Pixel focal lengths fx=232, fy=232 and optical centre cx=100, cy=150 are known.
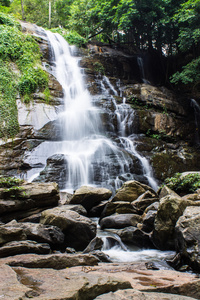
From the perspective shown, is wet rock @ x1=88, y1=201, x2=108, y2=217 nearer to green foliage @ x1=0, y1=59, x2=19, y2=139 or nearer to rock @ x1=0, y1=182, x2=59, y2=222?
rock @ x1=0, y1=182, x2=59, y2=222

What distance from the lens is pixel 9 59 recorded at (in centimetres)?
1525

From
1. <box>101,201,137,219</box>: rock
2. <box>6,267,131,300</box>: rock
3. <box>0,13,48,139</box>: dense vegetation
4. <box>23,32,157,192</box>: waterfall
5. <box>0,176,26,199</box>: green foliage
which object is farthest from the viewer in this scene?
<box>0,13,48,139</box>: dense vegetation

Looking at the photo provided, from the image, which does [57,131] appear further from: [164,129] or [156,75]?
[156,75]

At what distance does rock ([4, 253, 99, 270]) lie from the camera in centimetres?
315

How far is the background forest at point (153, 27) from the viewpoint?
16234mm

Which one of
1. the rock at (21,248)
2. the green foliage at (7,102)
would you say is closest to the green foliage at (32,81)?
the green foliage at (7,102)

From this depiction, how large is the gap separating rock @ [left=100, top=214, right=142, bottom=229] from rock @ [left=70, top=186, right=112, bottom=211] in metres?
1.14

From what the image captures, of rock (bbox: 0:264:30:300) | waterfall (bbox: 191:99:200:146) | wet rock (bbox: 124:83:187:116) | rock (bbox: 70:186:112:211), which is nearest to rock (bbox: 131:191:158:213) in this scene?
rock (bbox: 70:186:112:211)

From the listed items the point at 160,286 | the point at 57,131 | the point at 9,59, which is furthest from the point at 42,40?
the point at 160,286

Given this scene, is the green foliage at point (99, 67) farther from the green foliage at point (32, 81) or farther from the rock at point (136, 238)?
the rock at point (136, 238)

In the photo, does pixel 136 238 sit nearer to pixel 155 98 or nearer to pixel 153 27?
pixel 155 98

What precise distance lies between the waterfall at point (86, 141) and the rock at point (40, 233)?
5.29 meters

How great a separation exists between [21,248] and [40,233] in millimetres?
782

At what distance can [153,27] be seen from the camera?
64.9 feet
